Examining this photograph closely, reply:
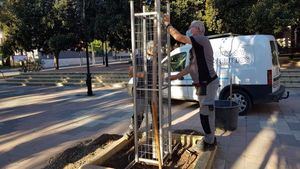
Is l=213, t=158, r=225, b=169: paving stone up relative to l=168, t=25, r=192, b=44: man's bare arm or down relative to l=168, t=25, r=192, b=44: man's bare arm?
down

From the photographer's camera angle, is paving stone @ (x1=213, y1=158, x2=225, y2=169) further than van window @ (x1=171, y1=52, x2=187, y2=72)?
No

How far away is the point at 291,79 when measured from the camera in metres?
12.7

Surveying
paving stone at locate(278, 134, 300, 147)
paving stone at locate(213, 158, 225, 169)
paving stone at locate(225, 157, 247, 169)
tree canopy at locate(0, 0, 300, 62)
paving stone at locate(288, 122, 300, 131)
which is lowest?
paving stone at locate(225, 157, 247, 169)

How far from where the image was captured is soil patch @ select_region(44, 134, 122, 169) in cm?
477

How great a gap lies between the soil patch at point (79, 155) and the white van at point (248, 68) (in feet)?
12.6

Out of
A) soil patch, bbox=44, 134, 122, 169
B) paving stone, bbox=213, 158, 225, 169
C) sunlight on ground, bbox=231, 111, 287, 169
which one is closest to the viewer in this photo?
soil patch, bbox=44, 134, 122, 169

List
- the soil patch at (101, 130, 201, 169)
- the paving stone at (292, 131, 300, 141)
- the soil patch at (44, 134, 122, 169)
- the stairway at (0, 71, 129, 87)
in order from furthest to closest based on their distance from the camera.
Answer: the stairway at (0, 71, 129, 87), the paving stone at (292, 131, 300, 141), the soil patch at (44, 134, 122, 169), the soil patch at (101, 130, 201, 169)

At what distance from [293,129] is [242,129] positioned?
1.02m

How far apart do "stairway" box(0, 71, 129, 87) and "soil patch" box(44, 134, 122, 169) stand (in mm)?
9727

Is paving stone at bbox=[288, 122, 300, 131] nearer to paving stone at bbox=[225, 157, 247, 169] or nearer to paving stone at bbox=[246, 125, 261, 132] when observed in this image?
paving stone at bbox=[246, 125, 261, 132]

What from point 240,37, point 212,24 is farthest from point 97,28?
point 240,37

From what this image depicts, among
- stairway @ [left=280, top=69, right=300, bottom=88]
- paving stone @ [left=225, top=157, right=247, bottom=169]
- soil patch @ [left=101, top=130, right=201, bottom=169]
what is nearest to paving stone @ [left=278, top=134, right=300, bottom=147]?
paving stone @ [left=225, top=157, right=247, bottom=169]

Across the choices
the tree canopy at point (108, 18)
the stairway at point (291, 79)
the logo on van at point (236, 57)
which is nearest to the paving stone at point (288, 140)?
the logo on van at point (236, 57)

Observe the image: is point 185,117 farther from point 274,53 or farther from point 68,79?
point 68,79
